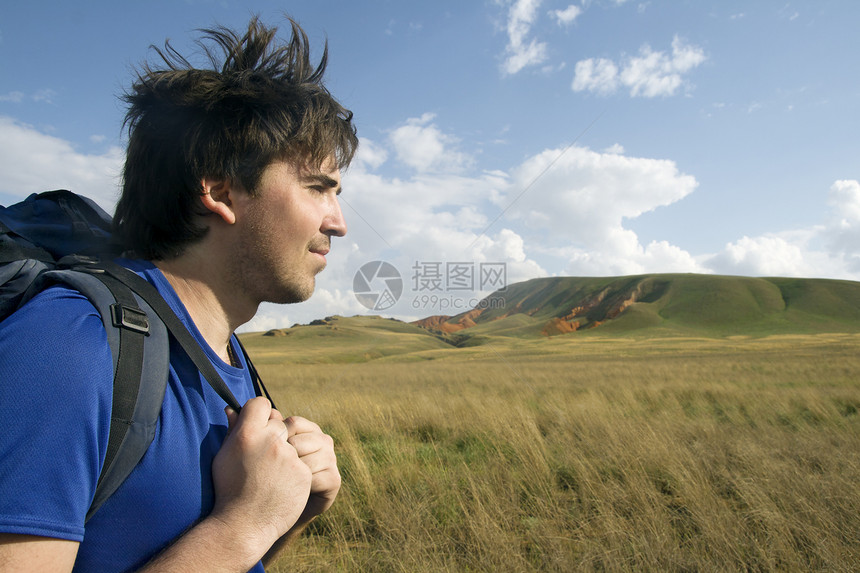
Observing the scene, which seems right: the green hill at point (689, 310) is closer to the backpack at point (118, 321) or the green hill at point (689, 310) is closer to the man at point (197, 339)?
the man at point (197, 339)

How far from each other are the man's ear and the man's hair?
23 mm

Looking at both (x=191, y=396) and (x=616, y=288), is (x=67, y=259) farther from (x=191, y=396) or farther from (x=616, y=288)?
(x=616, y=288)

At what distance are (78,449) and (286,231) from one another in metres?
0.82

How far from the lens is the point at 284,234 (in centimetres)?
147

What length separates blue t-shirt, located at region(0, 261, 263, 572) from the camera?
2.55 feet

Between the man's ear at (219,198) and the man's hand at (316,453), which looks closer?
the man's hand at (316,453)

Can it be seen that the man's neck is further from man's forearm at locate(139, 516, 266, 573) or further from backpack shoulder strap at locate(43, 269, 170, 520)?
man's forearm at locate(139, 516, 266, 573)

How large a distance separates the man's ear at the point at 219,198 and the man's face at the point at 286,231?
0.18 feet

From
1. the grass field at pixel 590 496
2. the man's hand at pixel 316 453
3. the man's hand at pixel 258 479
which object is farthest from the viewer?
the grass field at pixel 590 496

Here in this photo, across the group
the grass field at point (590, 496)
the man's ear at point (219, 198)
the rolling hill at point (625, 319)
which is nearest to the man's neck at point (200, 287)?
the man's ear at point (219, 198)

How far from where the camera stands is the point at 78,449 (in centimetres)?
83

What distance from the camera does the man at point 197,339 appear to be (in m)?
0.81

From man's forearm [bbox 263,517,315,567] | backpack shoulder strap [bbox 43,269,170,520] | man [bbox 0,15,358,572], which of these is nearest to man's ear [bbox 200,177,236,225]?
man [bbox 0,15,358,572]

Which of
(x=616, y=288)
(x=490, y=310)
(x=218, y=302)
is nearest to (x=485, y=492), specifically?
(x=218, y=302)
